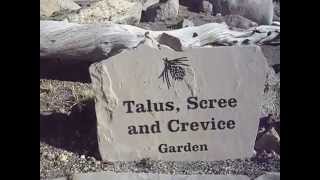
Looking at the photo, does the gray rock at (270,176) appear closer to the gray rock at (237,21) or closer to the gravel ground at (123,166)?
the gravel ground at (123,166)

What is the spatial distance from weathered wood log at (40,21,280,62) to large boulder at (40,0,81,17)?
0.21ft

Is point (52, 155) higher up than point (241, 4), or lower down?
lower down

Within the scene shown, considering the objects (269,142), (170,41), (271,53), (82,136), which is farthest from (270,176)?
(82,136)

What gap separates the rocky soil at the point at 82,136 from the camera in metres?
3.21

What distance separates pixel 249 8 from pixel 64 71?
3.78 feet

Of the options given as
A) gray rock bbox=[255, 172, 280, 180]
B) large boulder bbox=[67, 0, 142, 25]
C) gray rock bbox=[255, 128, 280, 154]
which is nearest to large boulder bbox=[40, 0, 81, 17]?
large boulder bbox=[67, 0, 142, 25]

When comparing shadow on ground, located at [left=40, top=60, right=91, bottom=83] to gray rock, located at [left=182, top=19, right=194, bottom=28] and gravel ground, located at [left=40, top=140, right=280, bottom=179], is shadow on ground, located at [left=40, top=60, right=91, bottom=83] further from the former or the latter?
gray rock, located at [left=182, top=19, right=194, bottom=28]

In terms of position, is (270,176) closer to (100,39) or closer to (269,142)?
(269,142)

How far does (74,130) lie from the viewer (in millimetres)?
3238

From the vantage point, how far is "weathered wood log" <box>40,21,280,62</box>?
10.5ft
